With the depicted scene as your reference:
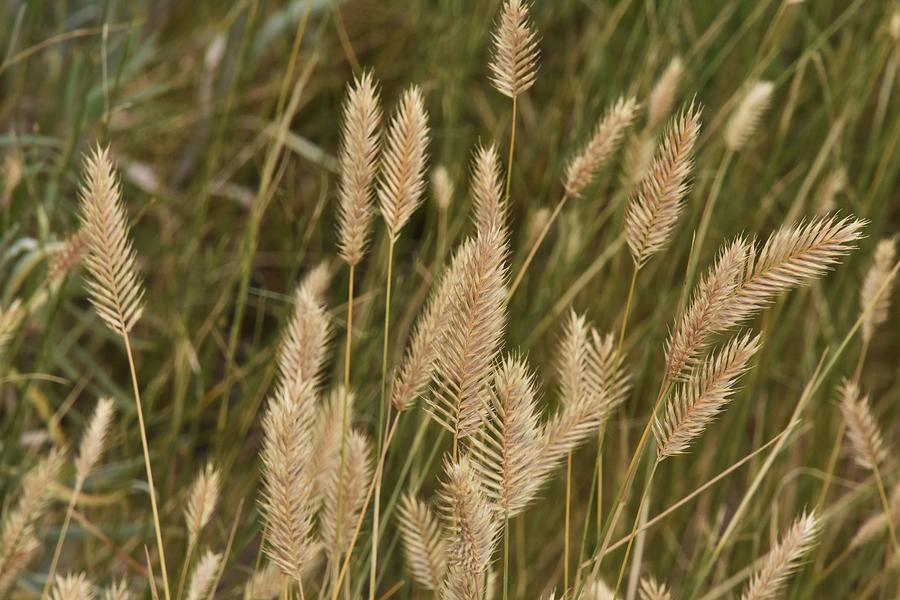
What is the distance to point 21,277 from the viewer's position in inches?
49.9

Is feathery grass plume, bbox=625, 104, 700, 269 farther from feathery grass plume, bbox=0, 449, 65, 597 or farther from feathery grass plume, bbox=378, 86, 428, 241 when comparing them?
feathery grass plume, bbox=0, 449, 65, 597

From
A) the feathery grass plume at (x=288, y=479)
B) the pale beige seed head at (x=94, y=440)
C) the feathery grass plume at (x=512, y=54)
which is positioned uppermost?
the feathery grass plume at (x=512, y=54)

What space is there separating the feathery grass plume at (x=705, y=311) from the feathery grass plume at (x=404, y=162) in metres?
0.21

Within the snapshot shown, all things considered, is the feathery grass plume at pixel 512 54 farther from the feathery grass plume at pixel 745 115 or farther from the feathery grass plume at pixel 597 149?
the feathery grass plume at pixel 745 115

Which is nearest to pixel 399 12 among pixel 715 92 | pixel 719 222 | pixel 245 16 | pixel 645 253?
pixel 245 16

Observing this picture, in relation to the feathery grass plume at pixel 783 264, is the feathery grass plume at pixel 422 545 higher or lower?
lower

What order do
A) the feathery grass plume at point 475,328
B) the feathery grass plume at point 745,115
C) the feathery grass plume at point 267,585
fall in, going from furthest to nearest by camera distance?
the feathery grass plume at point 745,115
the feathery grass plume at point 267,585
the feathery grass plume at point 475,328

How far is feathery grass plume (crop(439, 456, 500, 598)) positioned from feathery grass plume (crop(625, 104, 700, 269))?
0.18m

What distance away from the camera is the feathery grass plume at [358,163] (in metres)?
0.76

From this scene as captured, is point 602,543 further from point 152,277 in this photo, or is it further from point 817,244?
point 152,277

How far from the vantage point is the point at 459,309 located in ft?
2.16

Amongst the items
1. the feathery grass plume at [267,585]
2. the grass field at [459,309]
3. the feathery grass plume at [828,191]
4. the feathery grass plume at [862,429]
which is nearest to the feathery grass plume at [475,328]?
the grass field at [459,309]

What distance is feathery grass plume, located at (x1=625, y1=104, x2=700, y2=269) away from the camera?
717 millimetres

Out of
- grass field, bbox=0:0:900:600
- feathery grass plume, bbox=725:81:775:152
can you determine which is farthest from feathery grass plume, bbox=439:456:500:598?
feathery grass plume, bbox=725:81:775:152
